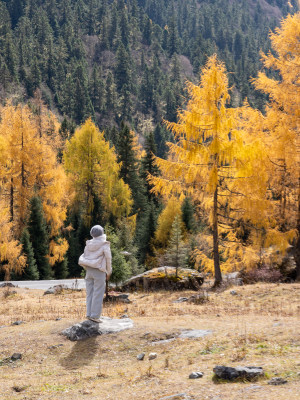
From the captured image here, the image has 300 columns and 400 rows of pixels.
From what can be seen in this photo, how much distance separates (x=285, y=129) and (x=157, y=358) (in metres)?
10.5

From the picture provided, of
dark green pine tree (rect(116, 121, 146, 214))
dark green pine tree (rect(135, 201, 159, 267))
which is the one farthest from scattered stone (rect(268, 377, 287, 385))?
dark green pine tree (rect(116, 121, 146, 214))

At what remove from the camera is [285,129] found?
1491 centimetres

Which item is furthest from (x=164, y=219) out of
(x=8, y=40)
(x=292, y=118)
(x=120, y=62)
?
(x=120, y=62)

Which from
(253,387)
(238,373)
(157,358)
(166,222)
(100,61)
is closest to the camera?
(253,387)

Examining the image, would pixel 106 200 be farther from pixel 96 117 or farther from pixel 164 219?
pixel 96 117

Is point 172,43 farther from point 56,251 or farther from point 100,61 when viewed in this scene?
point 56,251

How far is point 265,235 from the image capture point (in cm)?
1631

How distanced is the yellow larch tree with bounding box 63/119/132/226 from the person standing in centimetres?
3046

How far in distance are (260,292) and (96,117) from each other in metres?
103

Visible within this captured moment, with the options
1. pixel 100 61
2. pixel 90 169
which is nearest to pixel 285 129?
pixel 90 169

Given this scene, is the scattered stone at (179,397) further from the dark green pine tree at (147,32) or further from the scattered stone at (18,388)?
the dark green pine tree at (147,32)

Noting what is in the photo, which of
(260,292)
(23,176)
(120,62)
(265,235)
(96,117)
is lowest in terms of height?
(260,292)

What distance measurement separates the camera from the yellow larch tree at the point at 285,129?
49.4ft

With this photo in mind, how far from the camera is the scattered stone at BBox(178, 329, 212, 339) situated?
7.66m
